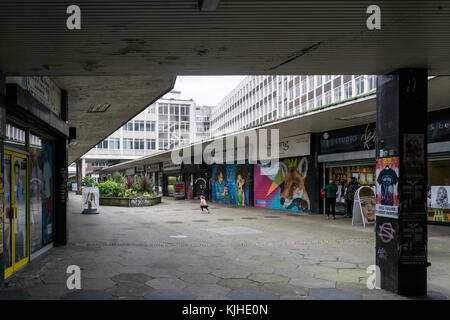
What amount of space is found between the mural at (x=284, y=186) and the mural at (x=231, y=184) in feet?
3.93

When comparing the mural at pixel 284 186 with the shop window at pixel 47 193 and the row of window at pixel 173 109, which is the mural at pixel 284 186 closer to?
the shop window at pixel 47 193

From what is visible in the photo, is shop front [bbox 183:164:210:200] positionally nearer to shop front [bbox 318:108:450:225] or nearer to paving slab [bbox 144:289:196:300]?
shop front [bbox 318:108:450:225]

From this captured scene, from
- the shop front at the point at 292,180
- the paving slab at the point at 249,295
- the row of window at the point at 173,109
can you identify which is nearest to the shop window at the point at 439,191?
the shop front at the point at 292,180

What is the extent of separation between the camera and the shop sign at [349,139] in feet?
47.1

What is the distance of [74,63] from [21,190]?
3.09m

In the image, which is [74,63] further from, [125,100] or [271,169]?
[271,169]

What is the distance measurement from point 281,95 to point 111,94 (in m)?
50.5

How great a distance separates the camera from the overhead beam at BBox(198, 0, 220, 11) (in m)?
3.57

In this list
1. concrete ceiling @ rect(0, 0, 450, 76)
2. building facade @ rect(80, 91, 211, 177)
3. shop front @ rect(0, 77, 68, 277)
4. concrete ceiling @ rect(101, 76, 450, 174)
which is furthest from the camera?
building facade @ rect(80, 91, 211, 177)

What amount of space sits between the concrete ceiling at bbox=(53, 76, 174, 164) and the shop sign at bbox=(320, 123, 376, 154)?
7.95m

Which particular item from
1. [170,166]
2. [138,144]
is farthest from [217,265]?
[138,144]

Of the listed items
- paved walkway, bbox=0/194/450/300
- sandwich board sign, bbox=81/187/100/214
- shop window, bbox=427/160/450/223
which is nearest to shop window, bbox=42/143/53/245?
paved walkway, bbox=0/194/450/300

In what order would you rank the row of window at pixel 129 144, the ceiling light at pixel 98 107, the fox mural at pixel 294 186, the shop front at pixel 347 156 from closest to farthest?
the ceiling light at pixel 98 107 < the shop front at pixel 347 156 < the fox mural at pixel 294 186 < the row of window at pixel 129 144

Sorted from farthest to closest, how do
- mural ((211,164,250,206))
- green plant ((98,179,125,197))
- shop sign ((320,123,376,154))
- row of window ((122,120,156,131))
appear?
row of window ((122,120,156,131)) → green plant ((98,179,125,197)) → mural ((211,164,250,206)) → shop sign ((320,123,376,154))
